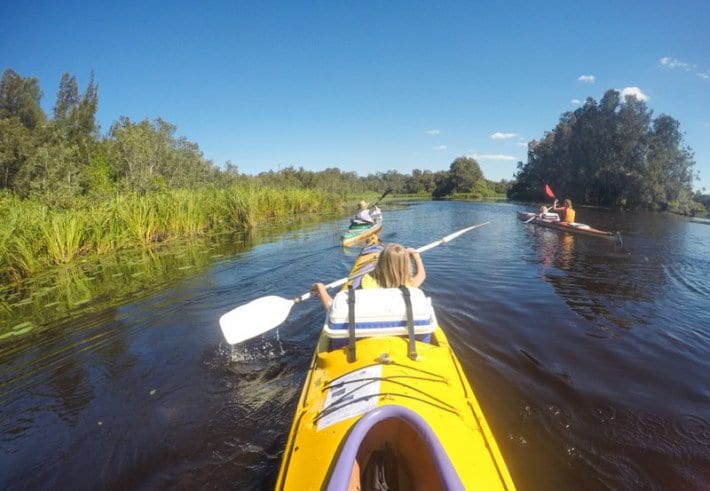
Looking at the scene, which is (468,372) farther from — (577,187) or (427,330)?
(577,187)

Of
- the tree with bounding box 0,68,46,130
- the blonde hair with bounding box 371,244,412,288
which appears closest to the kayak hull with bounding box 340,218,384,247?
the blonde hair with bounding box 371,244,412,288

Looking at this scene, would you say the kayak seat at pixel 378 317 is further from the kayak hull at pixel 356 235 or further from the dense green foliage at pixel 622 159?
the dense green foliage at pixel 622 159

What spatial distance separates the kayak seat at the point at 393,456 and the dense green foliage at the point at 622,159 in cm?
4123

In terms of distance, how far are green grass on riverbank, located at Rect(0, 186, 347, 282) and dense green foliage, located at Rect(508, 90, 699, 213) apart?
36.8m

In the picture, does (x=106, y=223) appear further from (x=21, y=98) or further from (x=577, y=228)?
(x=21, y=98)

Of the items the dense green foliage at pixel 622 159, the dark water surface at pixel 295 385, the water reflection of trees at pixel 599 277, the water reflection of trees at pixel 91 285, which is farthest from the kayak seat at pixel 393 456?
the dense green foliage at pixel 622 159

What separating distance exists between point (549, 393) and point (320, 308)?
4.03 metres

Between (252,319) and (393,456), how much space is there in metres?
2.66

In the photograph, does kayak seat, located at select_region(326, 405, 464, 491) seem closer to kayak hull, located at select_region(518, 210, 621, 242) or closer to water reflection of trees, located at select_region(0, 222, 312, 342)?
water reflection of trees, located at select_region(0, 222, 312, 342)

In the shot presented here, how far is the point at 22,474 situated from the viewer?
2.94 meters

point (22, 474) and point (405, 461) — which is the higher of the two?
point (405, 461)

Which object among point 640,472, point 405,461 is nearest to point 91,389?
point 405,461

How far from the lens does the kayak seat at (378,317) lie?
2729mm

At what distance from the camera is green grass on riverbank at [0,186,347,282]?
28.2ft
